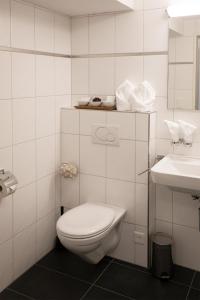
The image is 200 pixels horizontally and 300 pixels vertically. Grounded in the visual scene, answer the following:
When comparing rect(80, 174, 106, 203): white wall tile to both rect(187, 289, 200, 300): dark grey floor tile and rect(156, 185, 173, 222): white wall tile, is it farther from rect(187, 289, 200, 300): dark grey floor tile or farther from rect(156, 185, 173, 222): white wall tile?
rect(187, 289, 200, 300): dark grey floor tile

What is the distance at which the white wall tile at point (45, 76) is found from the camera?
2342 mm

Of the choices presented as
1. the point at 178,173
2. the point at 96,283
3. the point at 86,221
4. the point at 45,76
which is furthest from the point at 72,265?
the point at 45,76

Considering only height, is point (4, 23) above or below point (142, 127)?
above

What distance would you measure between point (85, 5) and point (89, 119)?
2.70 ft

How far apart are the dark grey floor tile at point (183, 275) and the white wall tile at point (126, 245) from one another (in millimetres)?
336

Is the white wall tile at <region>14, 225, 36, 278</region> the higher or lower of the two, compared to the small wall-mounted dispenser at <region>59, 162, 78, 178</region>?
lower

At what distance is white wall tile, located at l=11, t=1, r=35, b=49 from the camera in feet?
6.84

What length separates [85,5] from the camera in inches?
91.0

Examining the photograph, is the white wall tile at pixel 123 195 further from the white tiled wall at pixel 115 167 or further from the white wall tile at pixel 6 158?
the white wall tile at pixel 6 158

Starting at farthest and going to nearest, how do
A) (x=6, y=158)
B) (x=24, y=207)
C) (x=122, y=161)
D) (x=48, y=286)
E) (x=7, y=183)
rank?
(x=122, y=161) → (x=24, y=207) → (x=48, y=286) → (x=6, y=158) → (x=7, y=183)

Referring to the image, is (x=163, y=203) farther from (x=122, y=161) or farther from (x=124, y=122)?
(x=124, y=122)

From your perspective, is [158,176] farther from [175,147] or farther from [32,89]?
[32,89]

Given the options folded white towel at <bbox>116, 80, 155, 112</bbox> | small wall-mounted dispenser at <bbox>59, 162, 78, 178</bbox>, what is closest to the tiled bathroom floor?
small wall-mounted dispenser at <bbox>59, 162, 78, 178</bbox>

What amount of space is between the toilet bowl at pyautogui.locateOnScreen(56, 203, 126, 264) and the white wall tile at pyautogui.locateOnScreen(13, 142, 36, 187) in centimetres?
39
